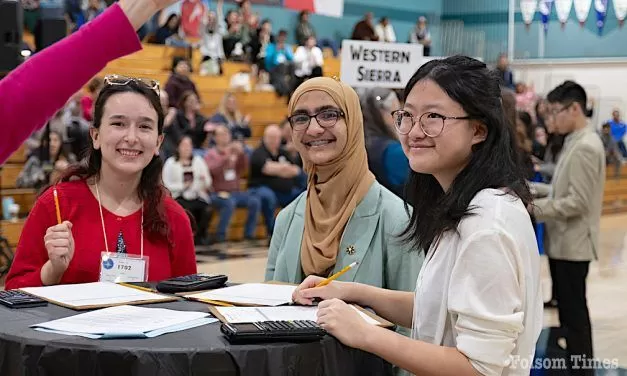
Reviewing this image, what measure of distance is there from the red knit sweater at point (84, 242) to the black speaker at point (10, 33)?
682mm

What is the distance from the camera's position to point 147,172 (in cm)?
308

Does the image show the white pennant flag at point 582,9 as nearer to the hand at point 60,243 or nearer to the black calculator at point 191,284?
the black calculator at point 191,284

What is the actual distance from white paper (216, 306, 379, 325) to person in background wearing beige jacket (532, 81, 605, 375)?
2890 mm

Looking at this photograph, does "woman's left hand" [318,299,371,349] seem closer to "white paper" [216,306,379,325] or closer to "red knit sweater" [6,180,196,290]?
"white paper" [216,306,379,325]

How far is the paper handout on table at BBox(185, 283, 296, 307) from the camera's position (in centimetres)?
235

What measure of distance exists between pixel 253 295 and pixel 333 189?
56 centimetres

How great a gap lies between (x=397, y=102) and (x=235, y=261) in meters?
3.94

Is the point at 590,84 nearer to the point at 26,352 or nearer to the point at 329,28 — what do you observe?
the point at 329,28

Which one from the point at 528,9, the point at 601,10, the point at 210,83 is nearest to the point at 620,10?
the point at 601,10

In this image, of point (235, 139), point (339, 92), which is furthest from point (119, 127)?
point (235, 139)

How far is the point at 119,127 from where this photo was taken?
9.70ft

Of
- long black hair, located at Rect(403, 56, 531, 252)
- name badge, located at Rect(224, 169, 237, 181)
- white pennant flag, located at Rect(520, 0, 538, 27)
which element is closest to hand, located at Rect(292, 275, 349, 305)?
long black hair, located at Rect(403, 56, 531, 252)

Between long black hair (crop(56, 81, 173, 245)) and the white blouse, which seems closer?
the white blouse

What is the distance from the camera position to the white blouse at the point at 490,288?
177 centimetres
